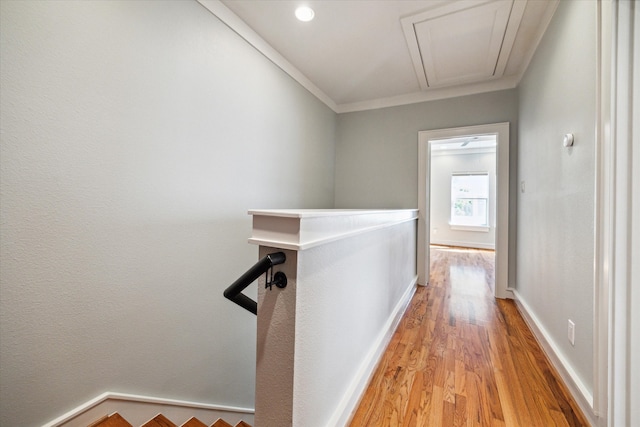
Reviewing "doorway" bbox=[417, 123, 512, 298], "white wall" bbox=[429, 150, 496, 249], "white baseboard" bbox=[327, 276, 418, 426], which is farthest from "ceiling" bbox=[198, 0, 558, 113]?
"white wall" bbox=[429, 150, 496, 249]

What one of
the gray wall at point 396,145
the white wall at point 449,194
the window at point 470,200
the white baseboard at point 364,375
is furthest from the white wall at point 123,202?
the window at point 470,200

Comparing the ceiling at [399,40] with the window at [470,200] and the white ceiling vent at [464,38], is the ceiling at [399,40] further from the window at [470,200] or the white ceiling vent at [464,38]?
the window at [470,200]

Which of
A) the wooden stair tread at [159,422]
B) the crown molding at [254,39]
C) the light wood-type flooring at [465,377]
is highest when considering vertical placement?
the crown molding at [254,39]

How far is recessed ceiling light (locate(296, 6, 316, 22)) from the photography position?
1938 millimetres

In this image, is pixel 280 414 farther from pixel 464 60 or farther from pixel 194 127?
pixel 464 60

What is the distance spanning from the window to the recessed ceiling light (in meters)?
6.02

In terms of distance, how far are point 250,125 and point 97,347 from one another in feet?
5.97

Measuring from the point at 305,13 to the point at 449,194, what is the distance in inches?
244

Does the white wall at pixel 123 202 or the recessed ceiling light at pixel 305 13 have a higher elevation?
the recessed ceiling light at pixel 305 13

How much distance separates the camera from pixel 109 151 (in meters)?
1.33

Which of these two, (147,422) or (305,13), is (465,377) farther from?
(305,13)

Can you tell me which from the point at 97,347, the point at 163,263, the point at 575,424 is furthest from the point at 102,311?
the point at 575,424

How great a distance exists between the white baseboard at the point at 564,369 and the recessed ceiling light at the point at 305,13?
2.88 meters

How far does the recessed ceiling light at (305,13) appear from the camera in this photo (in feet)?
6.36
